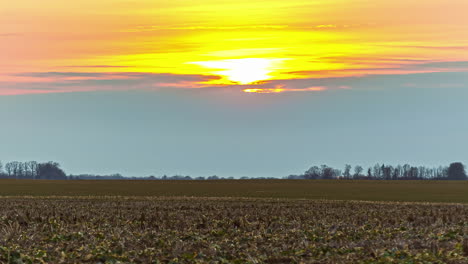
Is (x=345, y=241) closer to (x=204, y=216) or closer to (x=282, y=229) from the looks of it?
(x=282, y=229)

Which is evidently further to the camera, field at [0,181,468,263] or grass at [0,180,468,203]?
grass at [0,180,468,203]

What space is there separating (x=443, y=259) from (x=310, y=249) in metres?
4.46

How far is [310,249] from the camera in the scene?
23.7m

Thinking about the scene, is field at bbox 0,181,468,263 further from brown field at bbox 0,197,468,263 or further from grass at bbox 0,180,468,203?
grass at bbox 0,180,468,203

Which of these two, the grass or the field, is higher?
the grass

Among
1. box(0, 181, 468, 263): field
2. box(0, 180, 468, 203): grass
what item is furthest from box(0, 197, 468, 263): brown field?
box(0, 180, 468, 203): grass

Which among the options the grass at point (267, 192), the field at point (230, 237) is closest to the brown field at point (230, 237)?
the field at point (230, 237)

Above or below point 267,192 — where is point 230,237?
below

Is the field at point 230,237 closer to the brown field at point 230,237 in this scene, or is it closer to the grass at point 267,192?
the brown field at point 230,237

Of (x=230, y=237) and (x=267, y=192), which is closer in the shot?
(x=230, y=237)

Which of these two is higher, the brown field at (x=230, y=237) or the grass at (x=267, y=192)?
the grass at (x=267, y=192)

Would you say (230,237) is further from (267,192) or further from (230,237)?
(267,192)

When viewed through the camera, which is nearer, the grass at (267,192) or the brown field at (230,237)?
the brown field at (230,237)

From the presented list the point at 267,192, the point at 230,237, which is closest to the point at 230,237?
the point at 230,237
